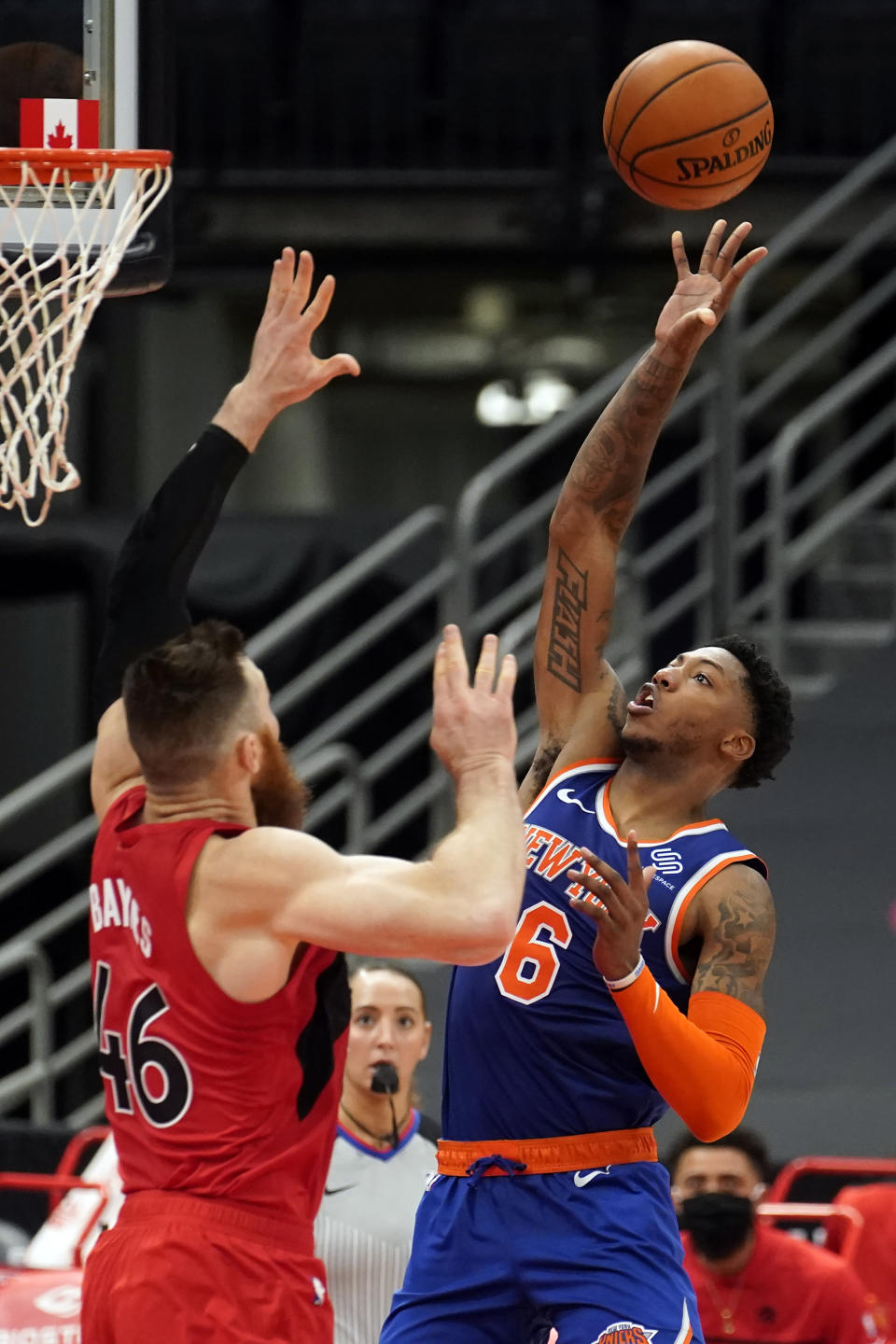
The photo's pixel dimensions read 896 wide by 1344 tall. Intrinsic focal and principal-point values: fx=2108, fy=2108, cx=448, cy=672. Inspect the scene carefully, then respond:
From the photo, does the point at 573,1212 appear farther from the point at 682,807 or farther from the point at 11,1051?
the point at 11,1051

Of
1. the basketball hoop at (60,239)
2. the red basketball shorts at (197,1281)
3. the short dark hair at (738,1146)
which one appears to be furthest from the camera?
the short dark hair at (738,1146)

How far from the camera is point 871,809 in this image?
7973 mm

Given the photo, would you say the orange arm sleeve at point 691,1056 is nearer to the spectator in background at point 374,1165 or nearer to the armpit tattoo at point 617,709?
the armpit tattoo at point 617,709

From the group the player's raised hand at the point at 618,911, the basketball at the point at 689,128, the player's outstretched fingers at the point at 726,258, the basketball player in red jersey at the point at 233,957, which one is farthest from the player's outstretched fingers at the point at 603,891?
the basketball at the point at 689,128

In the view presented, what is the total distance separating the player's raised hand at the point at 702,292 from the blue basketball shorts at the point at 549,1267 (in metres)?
1.73

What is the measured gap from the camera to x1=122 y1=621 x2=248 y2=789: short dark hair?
135 inches

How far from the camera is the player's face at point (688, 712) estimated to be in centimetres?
429

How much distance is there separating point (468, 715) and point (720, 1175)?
10.4 feet

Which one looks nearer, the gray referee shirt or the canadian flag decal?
the canadian flag decal

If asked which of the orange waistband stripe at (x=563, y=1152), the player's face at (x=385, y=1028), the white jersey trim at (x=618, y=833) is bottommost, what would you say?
the player's face at (x=385, y=1028)

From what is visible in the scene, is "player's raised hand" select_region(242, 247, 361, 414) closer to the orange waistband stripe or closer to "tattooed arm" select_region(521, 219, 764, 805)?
"tattooed arm" select_region(521, 219, 764, 805)

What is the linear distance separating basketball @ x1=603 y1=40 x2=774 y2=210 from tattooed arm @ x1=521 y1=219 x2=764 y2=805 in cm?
31

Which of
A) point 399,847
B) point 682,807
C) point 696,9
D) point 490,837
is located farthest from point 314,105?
point 490,837

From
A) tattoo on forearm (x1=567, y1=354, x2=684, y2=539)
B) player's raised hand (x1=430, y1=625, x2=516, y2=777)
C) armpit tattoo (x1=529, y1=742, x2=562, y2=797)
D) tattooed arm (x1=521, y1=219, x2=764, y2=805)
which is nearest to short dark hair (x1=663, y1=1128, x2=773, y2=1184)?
armpit tattoo (x1=529, y1=742, x2=562, y2=797)
